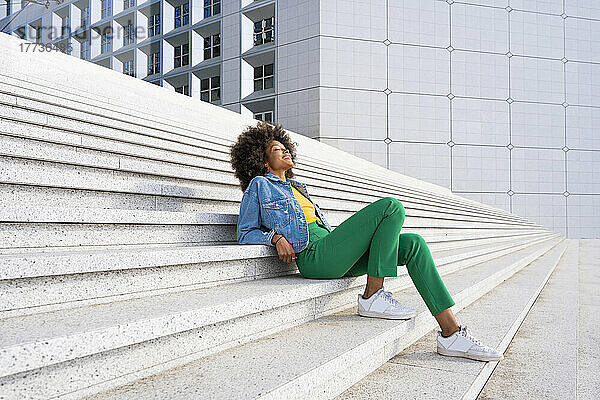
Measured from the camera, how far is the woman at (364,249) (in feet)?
7.23

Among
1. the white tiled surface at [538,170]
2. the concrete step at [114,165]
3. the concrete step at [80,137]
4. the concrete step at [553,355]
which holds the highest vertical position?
the white tiled surface at [538,170]

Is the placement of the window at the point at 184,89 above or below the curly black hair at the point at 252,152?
above

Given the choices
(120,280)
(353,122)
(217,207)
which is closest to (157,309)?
(120,280)

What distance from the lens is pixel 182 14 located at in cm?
1520

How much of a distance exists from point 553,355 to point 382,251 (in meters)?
1.06

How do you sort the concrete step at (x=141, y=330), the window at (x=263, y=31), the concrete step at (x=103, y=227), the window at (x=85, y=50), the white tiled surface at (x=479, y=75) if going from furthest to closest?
the window at (x=85, y=50) < the window at (x=263, y=31) < the white tiled surface at (x=479, y=75) < the concrete step at (x=103, y=227) < the concrete step at (x=141, y=330)

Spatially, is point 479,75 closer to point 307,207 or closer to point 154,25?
point 154,25

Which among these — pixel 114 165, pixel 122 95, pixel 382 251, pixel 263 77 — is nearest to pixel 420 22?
pixel 263 77

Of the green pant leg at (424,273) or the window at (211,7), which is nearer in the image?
the green pant leg at (424,273)

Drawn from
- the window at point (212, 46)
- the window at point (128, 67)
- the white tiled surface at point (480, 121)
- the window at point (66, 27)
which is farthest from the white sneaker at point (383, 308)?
the window at point (66, 27)

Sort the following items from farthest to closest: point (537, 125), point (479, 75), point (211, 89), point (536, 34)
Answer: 1. point (211, 89)
2. point (536, 34)
3. point (537, 125)
4. point (479, 75)

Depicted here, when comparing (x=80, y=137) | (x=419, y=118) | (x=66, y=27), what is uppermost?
(x=66, y=27)

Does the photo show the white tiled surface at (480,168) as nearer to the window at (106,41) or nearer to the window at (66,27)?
the window at (106,41)

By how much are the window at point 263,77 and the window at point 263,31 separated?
2.18 feet
